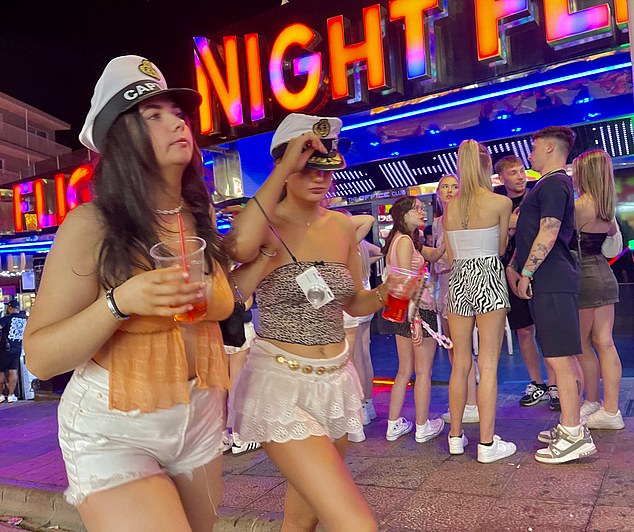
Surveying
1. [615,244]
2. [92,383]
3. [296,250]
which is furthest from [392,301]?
[615,244]

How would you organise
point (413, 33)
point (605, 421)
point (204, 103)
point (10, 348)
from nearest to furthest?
1. point (605, 421)
2. point (413, 33)
3. point (204, 103)
4. point (10, 348)

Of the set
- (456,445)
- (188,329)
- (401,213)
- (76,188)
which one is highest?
(76,188)

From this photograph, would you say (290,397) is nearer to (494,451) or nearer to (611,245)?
(494,451)

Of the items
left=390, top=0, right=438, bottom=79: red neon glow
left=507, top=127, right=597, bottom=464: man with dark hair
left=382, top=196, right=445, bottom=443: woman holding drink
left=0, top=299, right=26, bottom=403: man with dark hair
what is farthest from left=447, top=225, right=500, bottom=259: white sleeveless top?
left=0, top=299, right=26, bottom=403: man with dark hair

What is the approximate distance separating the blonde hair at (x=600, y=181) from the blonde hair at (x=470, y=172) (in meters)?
0.96

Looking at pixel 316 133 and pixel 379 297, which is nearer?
pixel 316 133

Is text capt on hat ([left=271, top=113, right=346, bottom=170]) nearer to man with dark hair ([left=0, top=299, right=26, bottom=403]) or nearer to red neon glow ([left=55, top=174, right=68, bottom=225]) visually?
red neon glow ([left=55, top=174, right=68, bottom=225])

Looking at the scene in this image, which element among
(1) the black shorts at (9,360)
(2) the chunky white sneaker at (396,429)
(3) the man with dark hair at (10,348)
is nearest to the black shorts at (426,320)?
(2) the chunky white sneaker at (396,429)

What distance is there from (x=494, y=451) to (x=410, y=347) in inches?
48.4

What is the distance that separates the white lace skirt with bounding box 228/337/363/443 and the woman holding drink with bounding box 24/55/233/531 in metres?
0.37

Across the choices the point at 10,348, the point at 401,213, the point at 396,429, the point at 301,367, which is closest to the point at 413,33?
the point at 401,213

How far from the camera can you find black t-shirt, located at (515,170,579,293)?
432 cm

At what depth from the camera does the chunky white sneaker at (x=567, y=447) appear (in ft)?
13.5

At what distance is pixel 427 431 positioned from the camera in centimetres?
500
